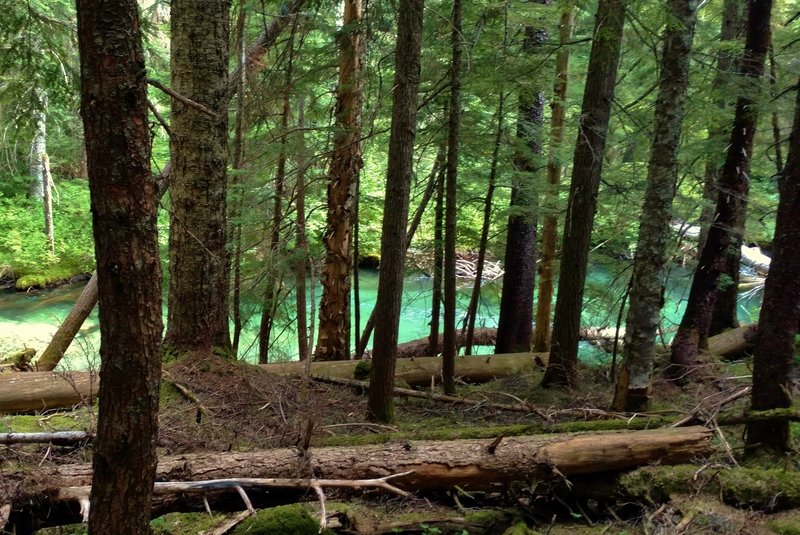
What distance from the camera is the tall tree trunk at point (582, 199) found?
684cm

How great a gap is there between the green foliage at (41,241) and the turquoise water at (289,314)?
977 millimetres

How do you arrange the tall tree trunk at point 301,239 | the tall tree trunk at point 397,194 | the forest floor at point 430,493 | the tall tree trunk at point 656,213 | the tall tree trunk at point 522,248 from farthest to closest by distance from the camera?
the tall tree trunk at point 522,248
the tall tree trunk at point 301,239
the tall tree trunk at point 656,213
the tall tree trunk at point 397,194
the forest floor at point 430,493

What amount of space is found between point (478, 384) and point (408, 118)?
5.13 metres

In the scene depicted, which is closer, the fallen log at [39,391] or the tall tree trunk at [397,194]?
the tall tree trunk at [397,194]

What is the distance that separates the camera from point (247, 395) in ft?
19.8

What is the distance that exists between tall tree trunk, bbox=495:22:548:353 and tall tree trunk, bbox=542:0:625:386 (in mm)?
2238

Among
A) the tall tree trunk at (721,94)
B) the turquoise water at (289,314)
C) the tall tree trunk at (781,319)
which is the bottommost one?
the turquoise water at (289,314)

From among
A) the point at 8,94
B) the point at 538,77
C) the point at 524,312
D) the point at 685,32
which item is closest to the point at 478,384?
the point at 524,312

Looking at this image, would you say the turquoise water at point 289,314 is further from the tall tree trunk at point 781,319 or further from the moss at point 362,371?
the tall tree trunk at point 781,319

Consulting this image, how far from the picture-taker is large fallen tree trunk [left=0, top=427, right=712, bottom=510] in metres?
4.15

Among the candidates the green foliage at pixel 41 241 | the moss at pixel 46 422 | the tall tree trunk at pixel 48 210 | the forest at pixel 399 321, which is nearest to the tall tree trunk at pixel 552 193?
the forest at pixel 399 321

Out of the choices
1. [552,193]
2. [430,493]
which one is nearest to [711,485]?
[430,493]

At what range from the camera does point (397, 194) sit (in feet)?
18.0

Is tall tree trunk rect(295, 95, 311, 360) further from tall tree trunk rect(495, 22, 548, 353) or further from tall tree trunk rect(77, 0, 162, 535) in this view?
tall tree trunk rect(77, 0, 162, 535)
